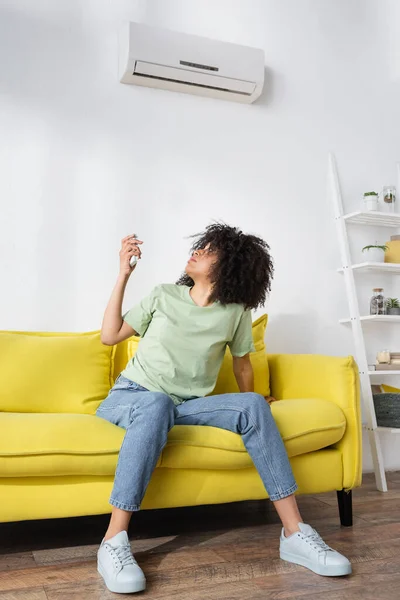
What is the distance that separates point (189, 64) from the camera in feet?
9.49

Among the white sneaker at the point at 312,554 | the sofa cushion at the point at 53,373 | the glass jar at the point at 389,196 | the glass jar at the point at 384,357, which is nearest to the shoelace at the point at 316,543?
the white sneaker at the point at 312,554

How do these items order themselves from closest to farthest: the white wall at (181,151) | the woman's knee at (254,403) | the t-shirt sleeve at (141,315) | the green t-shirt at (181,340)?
1. the woman's knee at (254,403)
2. the green t-shirt at (181,340)
3. the t-shirt sleeve at (141,315)
4. the white wall at (181,151)

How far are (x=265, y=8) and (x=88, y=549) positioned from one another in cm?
271

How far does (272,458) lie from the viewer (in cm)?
181

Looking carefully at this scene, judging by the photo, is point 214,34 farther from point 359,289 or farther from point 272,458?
point 272,458

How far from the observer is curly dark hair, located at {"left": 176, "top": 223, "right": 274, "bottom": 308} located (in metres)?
2.13

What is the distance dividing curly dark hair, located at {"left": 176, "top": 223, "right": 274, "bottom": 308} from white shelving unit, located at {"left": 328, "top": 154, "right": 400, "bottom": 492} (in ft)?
3.13

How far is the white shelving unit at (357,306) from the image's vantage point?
2.96m

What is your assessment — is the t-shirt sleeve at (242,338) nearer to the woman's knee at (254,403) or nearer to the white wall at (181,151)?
the woman's knee at (254,403)

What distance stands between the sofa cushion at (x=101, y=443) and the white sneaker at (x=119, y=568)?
223 mm

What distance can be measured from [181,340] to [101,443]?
444 mm

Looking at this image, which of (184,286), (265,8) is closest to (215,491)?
(184,286)

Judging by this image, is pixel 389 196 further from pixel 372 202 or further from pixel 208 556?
pixel 208 556

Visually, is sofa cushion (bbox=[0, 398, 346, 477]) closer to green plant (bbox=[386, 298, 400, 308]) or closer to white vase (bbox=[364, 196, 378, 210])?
green plant (bbox=[386, 298, 400, 308])
